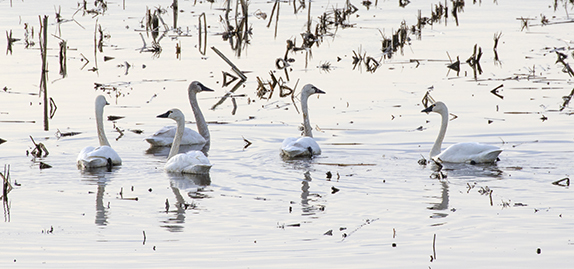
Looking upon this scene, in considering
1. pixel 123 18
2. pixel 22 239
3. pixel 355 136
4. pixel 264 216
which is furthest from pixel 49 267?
pixel 123 18

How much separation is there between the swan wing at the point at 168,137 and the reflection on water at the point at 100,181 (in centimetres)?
161

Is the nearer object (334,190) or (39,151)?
(334,190)

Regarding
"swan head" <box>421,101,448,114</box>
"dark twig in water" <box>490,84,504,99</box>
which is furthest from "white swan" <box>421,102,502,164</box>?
"dark twig in water" <box>490,84,504,99</box>

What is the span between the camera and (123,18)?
85.6 ft

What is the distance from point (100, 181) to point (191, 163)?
103 cm

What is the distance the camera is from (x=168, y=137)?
39.7ft

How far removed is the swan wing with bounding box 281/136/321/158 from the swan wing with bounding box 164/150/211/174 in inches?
47.6

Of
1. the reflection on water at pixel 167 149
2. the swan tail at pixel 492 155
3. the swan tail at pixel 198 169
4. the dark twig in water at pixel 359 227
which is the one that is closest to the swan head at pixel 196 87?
the reflection on water at pixel 167 149

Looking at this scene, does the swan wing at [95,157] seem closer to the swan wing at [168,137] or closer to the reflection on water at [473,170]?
the swan wing at [168,137]

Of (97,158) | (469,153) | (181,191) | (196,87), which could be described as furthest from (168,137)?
(469,153)

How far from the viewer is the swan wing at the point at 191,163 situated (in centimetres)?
973

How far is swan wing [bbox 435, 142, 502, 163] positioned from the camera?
10.1 m

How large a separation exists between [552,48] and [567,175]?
977 cm

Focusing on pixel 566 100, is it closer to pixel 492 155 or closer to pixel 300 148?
pixel 492 155
